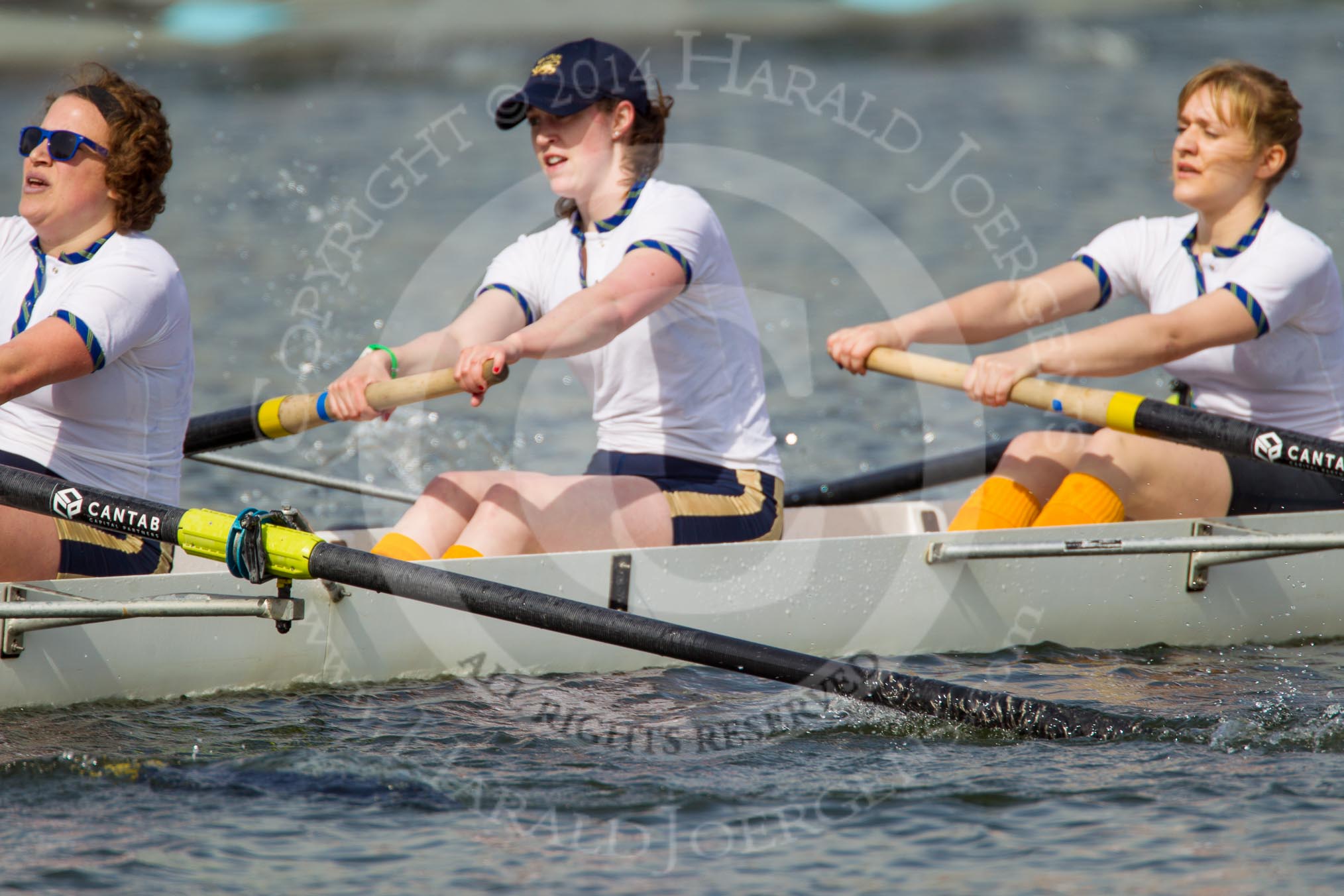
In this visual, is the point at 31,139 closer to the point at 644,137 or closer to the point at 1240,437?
the point at 644,137

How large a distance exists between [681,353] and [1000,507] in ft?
4.14

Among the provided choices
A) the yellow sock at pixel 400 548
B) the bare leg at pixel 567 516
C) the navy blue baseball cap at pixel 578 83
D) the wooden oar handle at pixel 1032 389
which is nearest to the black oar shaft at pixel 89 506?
the yellow sock at pixel 400 548

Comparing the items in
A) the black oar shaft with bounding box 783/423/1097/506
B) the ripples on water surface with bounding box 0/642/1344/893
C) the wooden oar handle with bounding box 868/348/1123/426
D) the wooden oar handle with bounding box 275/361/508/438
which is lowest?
the ripples on water surface with bounding box 0/642/1344/893

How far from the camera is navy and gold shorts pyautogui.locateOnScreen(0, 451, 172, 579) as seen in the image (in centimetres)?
420

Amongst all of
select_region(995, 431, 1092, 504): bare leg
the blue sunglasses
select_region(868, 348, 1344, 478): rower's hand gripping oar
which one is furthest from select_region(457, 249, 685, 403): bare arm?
select_region(995, 431, 1092, 504): bare leg

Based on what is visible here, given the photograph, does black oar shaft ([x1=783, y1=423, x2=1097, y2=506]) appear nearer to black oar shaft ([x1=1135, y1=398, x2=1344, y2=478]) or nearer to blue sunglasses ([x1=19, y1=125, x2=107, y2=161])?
black oar shaft ([x1=1135, y1=398, x2=1344, y2=478])

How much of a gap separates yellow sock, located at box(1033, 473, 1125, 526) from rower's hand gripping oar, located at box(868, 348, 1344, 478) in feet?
0.87

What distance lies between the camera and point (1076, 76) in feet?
71.4

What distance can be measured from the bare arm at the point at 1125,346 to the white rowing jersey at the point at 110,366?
2.51 m

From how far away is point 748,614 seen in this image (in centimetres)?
478

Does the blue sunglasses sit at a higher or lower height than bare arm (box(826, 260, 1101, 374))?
higher

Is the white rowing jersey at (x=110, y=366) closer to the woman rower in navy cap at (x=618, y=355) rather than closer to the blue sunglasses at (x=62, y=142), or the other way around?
the blue sunglasses at (x=62, y=142)

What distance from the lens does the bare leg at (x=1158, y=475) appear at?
5.09 m

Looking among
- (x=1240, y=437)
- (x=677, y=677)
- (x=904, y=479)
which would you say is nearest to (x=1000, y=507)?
(x=1240, y=437)
